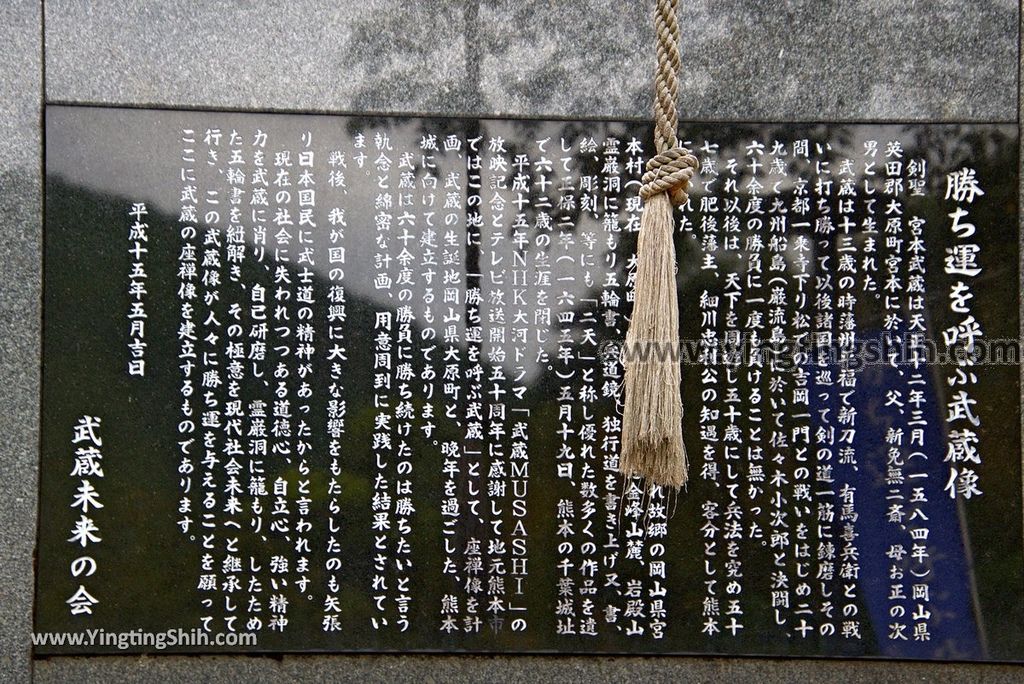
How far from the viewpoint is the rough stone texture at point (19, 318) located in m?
2.41

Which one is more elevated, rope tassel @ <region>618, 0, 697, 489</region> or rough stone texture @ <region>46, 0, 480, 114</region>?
rough stone texture @ <region>46, 0, 480, 114</region>

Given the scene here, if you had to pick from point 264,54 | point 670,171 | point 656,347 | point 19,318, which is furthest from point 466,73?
point 19,318

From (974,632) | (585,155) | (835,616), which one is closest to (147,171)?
(585,155)

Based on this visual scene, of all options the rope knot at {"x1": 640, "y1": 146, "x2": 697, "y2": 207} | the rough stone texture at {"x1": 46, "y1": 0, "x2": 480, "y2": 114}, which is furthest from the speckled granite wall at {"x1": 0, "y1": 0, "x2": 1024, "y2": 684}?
the rope knot at {"x1": 640, "y1": 146, "x2": 697, "y2": 207}

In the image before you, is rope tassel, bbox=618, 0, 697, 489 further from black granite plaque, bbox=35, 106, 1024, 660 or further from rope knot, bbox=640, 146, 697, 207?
black granite plaque, bbox=35, 106, 1024, 660

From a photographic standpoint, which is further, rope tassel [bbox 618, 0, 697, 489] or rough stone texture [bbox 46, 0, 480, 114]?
rough stone texture [bbox 46, 0, 480, 114]

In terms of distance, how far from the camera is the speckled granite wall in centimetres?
244

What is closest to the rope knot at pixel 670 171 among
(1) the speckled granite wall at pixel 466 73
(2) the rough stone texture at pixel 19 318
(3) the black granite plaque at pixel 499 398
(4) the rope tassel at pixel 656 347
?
(4) the rope tassel at pixel 656 347

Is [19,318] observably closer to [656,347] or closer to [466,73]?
[466,73]

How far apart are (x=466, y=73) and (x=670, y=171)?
1.03m

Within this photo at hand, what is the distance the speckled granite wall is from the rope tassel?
2.50 feet

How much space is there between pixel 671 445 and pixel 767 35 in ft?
5.09

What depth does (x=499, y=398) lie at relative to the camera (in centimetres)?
244

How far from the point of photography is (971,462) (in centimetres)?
243
